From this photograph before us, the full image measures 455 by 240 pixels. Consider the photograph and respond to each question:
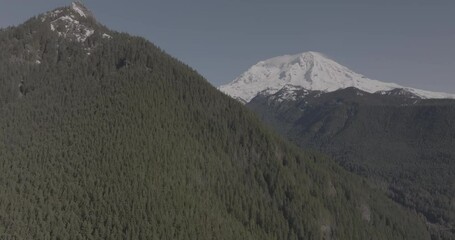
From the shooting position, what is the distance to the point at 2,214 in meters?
199

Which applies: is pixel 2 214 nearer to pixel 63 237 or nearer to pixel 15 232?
pixel 15 232

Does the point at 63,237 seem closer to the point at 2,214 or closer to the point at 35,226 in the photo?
the point at 35,226

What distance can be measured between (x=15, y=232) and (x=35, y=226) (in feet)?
30.2

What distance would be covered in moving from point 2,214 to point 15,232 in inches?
466

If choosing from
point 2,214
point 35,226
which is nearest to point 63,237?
point 35,226

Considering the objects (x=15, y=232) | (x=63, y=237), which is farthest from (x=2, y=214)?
(x=63, y=237)

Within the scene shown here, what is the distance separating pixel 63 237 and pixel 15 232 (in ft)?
56.9

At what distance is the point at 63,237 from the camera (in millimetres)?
199875

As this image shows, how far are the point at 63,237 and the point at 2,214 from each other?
2429 centimetres

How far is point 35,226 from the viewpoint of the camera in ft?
655
